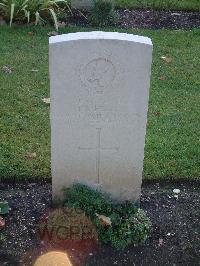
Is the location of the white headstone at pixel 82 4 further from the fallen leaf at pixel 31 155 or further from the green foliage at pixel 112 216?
the green foliage at pixel 112 216

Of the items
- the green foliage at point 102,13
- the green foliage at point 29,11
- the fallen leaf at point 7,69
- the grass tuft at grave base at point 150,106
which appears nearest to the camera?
the grass tuft at grave base at point 150,106

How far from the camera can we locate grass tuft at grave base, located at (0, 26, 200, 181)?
5.21m

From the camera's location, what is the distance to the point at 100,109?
4.14 meters

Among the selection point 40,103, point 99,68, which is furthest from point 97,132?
point 40,103

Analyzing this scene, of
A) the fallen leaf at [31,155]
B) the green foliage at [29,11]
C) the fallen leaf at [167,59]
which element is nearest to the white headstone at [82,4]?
the green foliage at [29,11]

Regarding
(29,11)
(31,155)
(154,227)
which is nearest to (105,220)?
(154,227)

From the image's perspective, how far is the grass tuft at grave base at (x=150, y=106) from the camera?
5.21 m

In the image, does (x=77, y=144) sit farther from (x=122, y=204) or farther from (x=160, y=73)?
(x=160, y=73)

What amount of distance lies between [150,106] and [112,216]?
2.35m

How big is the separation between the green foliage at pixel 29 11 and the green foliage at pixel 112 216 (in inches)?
175

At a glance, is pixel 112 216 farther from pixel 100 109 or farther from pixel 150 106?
pixel 150 106

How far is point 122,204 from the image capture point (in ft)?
14.9

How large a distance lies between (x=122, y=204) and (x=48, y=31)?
4422 mm

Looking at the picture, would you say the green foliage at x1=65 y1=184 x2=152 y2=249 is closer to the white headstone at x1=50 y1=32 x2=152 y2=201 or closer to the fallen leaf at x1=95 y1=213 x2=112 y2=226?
the fallen leaf at x1=95 y1=213 x2=112 y2=226
